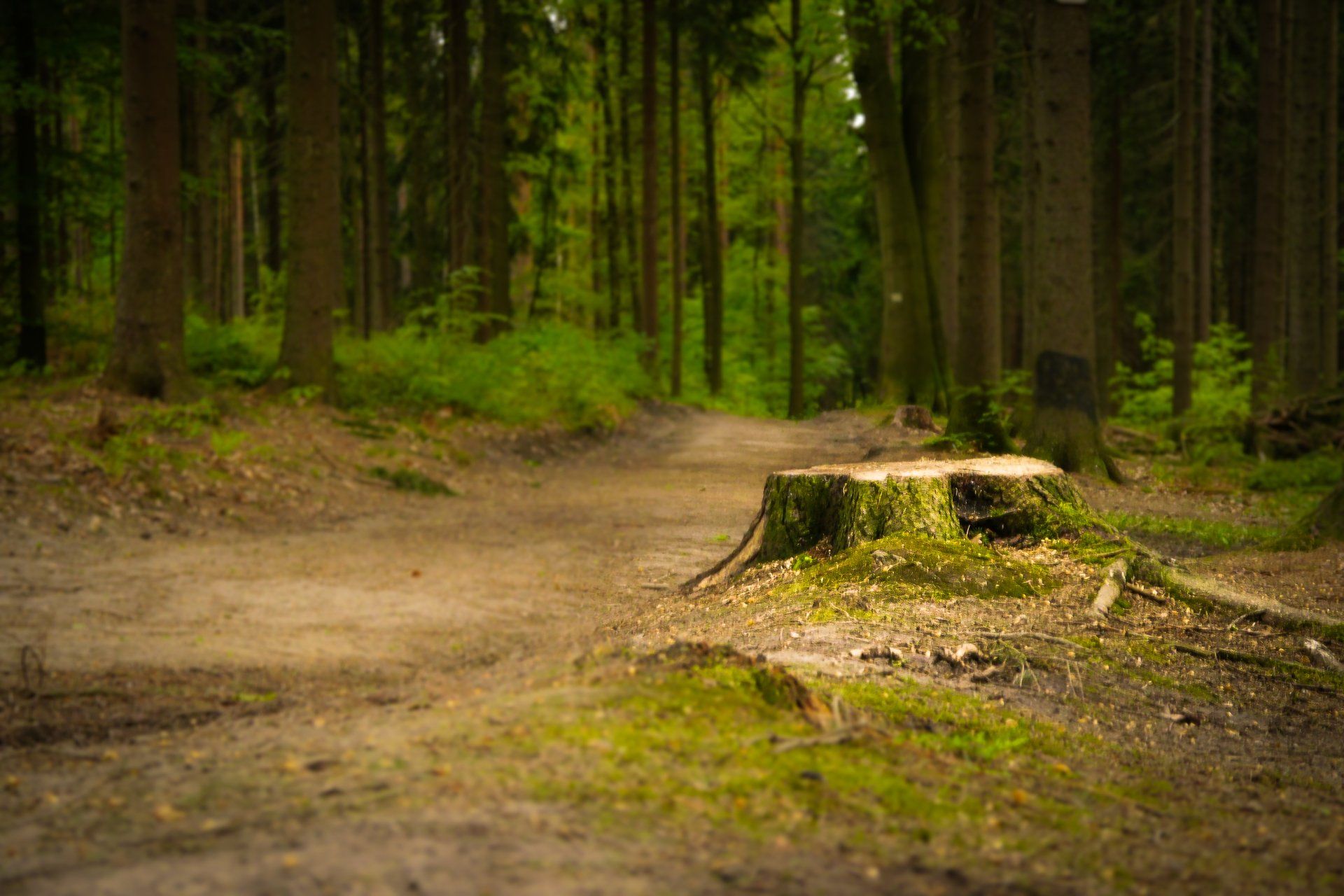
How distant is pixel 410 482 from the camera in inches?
517

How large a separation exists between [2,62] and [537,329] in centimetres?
1054

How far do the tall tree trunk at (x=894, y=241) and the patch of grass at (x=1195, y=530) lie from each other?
7.07ft

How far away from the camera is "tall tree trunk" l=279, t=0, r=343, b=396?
15805mm

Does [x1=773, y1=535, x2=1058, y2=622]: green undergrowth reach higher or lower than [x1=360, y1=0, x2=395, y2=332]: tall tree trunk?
lower

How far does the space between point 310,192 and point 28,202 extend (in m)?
3.84

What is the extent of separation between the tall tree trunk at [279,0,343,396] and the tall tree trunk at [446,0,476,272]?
7.91 metres

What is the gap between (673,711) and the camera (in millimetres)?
3648

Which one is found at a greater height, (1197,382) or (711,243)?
(711,243)

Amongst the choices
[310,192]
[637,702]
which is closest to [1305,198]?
[310,192]

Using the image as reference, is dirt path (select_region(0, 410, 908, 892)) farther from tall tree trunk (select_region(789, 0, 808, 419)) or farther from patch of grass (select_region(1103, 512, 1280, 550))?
patch of grass (select_region(1103, 512, 1280, 550))

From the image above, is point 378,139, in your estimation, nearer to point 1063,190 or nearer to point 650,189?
point 650,189

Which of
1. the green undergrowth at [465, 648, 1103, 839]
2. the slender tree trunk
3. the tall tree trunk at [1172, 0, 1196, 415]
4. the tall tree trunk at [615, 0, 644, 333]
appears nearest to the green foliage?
the tall tree trunk at [1172, 0, 1196, 415]

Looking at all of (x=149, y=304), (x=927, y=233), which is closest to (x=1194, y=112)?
(x=927, y=233)

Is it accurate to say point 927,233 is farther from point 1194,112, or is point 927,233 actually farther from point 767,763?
point 767,763
